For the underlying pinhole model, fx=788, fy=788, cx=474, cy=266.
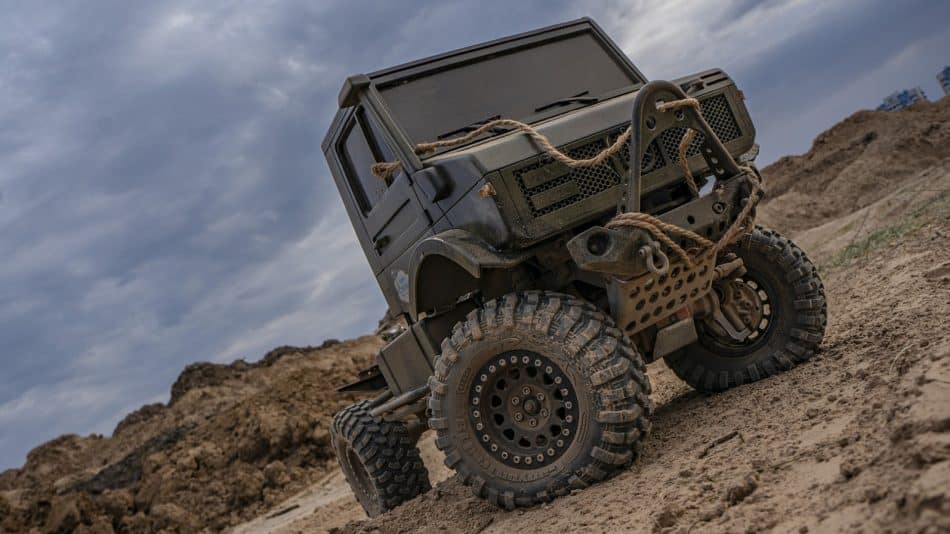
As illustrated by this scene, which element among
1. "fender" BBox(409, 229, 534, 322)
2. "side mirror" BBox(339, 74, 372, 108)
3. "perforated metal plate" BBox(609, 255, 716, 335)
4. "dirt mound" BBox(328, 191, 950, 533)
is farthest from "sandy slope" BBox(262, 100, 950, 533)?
"side mirror" BBox(339, 74, 372, 108)

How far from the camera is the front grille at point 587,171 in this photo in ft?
11.9

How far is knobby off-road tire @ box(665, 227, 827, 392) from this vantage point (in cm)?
449

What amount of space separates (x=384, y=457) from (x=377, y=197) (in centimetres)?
191

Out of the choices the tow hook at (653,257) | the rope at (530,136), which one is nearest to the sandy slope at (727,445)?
the tow hook at (653,257)

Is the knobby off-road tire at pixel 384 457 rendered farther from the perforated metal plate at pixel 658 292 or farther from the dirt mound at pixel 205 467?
the dirt mound at pixel 205 467

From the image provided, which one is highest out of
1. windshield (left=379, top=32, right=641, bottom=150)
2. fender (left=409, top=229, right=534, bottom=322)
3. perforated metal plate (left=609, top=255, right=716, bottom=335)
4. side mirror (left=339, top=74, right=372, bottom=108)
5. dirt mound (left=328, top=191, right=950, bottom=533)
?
side mirror (left=339, top=74, right=372, bottom=108)

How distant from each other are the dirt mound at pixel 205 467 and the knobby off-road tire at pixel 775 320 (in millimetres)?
8711

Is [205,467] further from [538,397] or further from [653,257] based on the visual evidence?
[653,257]

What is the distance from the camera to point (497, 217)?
3572 mm

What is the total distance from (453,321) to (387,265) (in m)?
0.64

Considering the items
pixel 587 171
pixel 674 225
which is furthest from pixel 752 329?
pixel 587 171

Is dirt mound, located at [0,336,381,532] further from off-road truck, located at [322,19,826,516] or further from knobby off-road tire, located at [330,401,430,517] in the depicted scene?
off-road truck, located at [322,19,826,516]

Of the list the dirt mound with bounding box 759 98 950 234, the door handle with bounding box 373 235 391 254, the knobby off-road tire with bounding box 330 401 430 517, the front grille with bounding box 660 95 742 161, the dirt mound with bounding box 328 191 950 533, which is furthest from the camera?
the dirt mound with bounding box 759 98 950 234

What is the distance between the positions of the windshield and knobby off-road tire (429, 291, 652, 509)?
129cm
